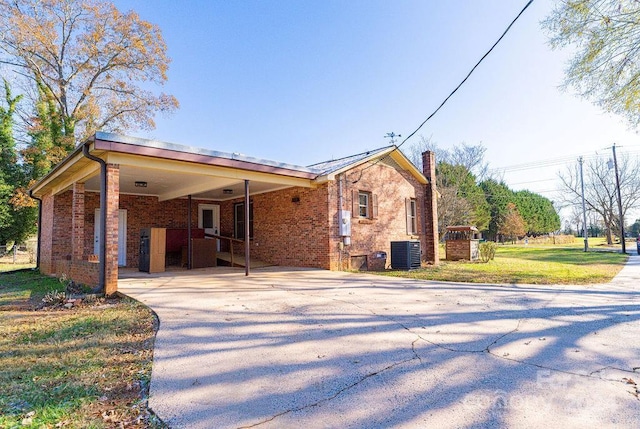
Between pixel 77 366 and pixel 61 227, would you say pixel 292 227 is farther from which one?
pixel 77 366

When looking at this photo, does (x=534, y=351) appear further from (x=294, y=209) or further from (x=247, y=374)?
(x=294, y=209)

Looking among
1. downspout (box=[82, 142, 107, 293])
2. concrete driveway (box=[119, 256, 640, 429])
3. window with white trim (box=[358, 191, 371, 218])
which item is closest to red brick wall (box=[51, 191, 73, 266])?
downspout (box=[82, 142, 107, 293])

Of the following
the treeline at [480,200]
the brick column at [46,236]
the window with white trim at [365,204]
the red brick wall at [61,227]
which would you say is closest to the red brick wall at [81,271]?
the red brick wall at [61,227]

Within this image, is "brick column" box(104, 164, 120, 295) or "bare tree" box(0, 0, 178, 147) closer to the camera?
"brick column" box(104, 164, 120, 295)

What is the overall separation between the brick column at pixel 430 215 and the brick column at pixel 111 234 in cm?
1152

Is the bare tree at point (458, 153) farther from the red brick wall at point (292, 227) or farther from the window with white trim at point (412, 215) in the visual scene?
the red brick wall at point (292, 227)

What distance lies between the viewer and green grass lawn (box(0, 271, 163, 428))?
250 cm

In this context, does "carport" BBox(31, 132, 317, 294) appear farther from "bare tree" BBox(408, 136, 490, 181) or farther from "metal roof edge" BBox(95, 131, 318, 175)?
"bare tree" BBox(408, 136, 490, 181)

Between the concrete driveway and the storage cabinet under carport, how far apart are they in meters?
3.92

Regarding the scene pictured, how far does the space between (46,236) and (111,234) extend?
285 inches

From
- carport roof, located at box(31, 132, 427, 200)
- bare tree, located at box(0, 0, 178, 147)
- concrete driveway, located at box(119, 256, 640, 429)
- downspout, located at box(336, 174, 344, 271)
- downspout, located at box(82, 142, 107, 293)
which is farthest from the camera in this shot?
bare tree, located at box(0, 0, 178, 147)

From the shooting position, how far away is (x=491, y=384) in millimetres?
2930

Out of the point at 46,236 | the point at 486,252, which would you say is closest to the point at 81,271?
the point at 46,236

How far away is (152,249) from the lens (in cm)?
1001
